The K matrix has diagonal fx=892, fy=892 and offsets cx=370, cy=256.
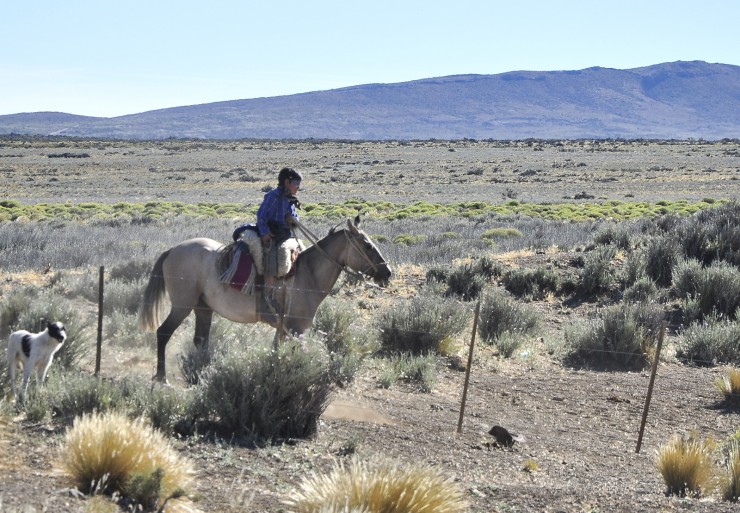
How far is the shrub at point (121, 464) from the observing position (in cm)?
542

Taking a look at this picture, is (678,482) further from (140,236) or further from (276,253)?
(140,236)

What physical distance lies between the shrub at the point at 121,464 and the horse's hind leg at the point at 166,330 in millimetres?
4266

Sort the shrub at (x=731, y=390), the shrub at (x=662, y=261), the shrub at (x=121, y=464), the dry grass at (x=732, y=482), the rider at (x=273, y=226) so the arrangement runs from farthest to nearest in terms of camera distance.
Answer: the shrub at (x=662, y=261) → the shrub at (x=731, y=390) → the rider at (x=273, y=226) → the dry grass at (x=732, y=482) → the shrub at (x=121, y=464)

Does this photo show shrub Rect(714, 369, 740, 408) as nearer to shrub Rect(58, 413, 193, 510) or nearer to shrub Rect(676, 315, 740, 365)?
shrub Rect(676, 315, 740, 365)

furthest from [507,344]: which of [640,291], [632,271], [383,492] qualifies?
[383,492]

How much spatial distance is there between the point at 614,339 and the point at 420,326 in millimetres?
2967

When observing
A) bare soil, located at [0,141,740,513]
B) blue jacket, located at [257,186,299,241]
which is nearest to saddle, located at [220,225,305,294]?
blue jacket, located at [257,186,299,241]

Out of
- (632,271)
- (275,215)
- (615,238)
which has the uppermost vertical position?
(275,215)

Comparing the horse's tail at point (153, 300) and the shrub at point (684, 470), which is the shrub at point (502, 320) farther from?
the shrub at point (684, 470)

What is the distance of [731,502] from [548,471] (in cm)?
152

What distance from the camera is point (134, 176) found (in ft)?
236

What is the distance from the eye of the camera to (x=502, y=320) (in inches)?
559

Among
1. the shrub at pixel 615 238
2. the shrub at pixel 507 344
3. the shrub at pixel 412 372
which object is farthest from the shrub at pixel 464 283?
the shrub at pixel 412 372

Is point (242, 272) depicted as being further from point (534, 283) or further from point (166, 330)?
point (534, 283)
